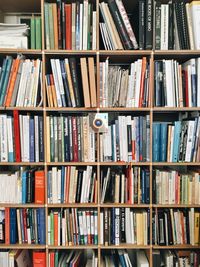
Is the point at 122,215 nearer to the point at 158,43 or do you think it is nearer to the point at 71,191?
the point at 71,191

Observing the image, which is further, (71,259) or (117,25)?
(71,259)

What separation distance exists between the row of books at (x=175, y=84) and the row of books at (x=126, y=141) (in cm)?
19

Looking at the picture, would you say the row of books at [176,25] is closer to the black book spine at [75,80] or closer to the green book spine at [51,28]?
the black book spine at [75,80]

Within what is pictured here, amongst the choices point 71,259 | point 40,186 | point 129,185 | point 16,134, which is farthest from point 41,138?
point 71,259

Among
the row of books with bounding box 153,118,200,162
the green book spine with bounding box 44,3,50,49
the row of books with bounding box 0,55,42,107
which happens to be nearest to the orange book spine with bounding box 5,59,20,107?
the row of books with bounding box 0,55,42,107

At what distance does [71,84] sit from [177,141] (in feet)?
2.69

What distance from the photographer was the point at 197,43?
170 centimetres

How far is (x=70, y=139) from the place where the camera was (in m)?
1.74

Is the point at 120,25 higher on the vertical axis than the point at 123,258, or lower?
higher

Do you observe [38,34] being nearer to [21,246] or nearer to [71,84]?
[71,84]

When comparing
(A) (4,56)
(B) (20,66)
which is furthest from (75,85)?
(A) (4,56)

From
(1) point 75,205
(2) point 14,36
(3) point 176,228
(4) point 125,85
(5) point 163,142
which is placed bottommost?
(3) point 176,228

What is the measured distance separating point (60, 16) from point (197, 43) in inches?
36.7

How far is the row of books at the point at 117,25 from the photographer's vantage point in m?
Result: 1.69
